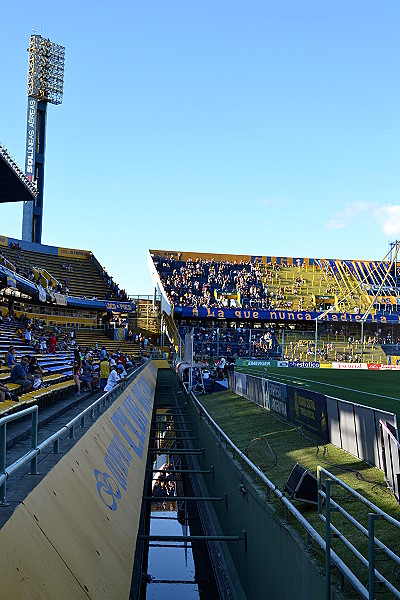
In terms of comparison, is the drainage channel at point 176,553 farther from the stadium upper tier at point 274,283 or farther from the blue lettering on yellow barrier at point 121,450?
the stadium upper tier at point 274,283

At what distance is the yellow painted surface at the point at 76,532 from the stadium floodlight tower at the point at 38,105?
2240 inches

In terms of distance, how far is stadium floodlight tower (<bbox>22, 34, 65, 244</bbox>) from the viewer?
6344 cm

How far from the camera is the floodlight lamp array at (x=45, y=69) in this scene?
66875 millimetres

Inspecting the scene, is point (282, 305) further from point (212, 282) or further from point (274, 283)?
point (212, 282)

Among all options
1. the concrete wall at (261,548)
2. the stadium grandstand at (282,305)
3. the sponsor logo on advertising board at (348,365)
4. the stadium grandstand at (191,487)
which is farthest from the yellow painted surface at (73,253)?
the concrete wall at (261,548)

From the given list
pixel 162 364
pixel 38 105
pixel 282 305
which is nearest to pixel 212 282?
pixel 282 305

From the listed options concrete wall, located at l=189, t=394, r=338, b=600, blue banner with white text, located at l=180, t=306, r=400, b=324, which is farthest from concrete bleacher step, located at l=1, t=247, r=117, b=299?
concrete wall, located at l=189, t=394, r=338, b=600

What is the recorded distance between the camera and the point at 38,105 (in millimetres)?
66438

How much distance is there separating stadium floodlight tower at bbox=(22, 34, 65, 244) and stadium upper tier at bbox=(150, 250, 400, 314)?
1382cm

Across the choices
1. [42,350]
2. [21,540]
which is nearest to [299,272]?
[42,350]

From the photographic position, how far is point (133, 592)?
29.4ft

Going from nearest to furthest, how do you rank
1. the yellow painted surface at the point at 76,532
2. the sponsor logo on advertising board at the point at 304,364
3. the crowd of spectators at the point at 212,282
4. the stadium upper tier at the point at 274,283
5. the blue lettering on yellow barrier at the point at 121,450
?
the yellow painted surface at the point at 76,532, the blue lettering on yellow barrier at the point at 121,450, the sponsor logo on advertising board at the point at 304,364, the crowd of spectators at the point at 212,282, the stadium upper tier at the point at 274,283

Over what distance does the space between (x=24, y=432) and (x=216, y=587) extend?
447cm

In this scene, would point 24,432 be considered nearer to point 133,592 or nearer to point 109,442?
point 109,442
